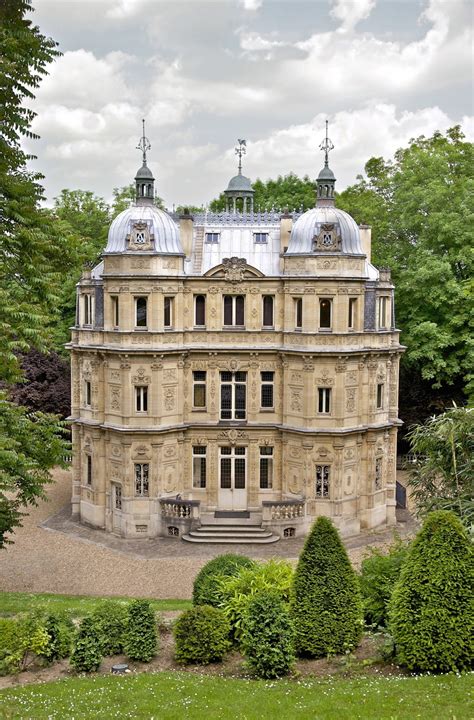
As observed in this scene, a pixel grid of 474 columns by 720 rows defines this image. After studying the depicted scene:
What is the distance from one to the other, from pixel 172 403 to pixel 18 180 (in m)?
18.6

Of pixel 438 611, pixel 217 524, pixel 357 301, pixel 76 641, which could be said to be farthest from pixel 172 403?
pixel 438 611

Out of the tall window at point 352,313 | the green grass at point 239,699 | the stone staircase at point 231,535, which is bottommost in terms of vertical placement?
the stone staircase at point 231,535

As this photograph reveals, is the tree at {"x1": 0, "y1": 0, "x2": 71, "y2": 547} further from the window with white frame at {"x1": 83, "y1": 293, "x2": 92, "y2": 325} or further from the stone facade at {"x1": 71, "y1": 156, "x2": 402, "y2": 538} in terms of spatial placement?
the window with white frame at {"x1": 83, "y1": 293, "x2": 92, "y2": 325}

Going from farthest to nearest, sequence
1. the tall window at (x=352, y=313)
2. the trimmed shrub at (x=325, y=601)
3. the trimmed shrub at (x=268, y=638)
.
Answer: the tall window at (x=352, y=313) < the trimmed shrub at (x=325, y=601) < the trimmed shrub at (x=268, y=638)

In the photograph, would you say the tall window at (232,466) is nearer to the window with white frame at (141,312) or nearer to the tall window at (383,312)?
the window with white frame at (141,312)

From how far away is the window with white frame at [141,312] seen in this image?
33094 mm

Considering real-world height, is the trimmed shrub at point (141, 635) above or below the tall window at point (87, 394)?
below

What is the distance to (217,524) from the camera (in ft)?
109

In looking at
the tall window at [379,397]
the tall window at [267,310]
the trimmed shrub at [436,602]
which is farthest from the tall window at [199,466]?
the trimmed shrub at [436,602]

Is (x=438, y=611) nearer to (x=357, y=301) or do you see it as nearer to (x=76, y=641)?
(x=76, y=641)

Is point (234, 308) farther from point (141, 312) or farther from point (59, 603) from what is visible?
point (59, 603)

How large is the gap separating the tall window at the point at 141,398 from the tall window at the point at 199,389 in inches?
92.8

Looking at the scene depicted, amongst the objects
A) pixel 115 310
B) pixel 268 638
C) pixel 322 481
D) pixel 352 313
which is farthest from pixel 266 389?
pixel 268 638

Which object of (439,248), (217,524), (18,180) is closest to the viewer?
(18,180)
